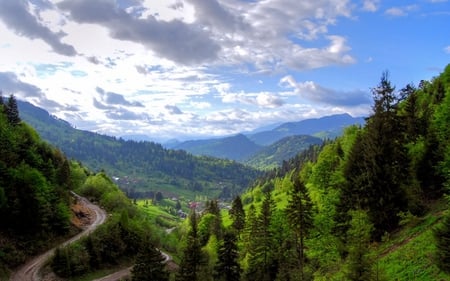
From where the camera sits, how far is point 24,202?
77.4 meters

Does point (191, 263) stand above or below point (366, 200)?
below

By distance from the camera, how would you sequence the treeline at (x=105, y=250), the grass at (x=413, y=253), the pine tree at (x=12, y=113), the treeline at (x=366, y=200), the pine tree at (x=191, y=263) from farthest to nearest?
1. the pine tree at (x=12, y=113)
2. the treeline at (x=105, y=250)
3. the pine tree at (x=191, y=263)
4. the treeline at (x=366, y=200)
5. the grass at (x=413, y=253)

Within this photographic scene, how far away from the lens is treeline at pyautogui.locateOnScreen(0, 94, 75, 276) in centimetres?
7312

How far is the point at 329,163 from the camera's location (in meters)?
96.2

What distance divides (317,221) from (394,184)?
19.8 m

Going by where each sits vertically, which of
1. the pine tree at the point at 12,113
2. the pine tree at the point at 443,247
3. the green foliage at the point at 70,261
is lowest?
the green foliage at the point at 70,261

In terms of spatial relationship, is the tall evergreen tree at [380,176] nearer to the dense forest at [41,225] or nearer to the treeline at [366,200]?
the treeline at [366,200]

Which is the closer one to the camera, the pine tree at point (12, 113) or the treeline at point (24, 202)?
the treeline at point (24, 202)

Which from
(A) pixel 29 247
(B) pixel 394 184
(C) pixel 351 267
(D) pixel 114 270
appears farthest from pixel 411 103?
(A) pixel 29 247

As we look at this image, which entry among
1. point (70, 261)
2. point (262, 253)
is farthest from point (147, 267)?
point (262, 253)

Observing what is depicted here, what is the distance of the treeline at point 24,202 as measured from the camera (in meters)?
73.1

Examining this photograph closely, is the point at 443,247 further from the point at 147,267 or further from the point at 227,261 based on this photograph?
the point at 147,267

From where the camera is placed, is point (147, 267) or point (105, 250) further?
point (105, 250)

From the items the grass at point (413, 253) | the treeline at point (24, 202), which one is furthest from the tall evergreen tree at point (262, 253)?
the treeline at point (24, 202)
